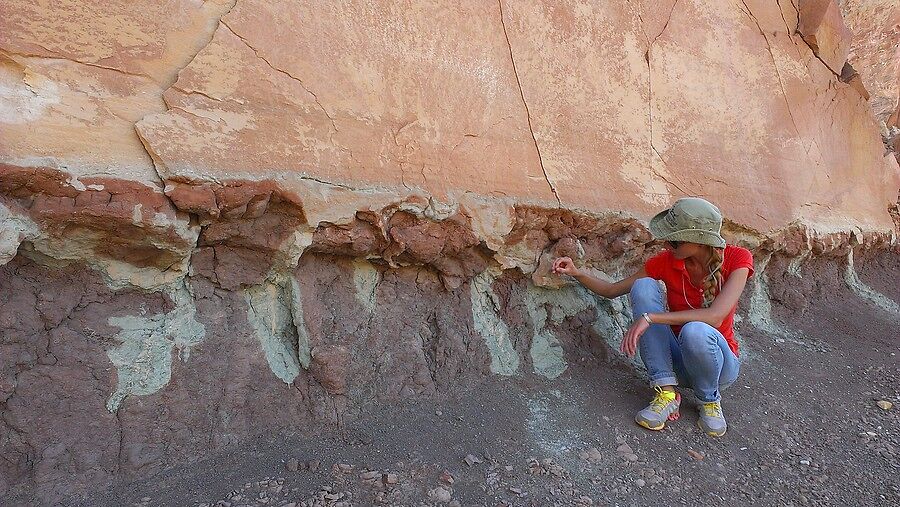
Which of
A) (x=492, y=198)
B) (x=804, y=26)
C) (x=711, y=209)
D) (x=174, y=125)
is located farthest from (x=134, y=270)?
(x=804, y=26)

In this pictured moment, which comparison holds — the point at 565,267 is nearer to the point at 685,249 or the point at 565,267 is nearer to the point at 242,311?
the point at 685,249

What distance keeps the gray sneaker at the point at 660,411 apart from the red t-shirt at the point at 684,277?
27 centimetres

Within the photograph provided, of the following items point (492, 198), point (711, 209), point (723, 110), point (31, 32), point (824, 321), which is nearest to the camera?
point (31, 32)

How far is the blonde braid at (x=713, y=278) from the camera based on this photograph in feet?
6.91

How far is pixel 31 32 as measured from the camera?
1563 millimetres

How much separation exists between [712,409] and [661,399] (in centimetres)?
20

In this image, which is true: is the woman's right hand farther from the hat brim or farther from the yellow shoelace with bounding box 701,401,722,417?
the yellow shoelace with bounding box 701,401,722,417

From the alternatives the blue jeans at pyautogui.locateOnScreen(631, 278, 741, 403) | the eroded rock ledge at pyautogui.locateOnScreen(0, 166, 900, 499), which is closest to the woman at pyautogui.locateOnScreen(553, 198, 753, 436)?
the blue jeans at pyautogui.locateOnScreen(631, 278, 741, 403)

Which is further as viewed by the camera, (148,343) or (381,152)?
(381,152)

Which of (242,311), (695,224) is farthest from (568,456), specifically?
(242,311)

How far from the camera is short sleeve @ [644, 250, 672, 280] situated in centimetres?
228

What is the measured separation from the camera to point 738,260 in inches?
84.7

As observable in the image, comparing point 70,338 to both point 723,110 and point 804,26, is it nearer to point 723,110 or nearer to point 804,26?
point 723,110

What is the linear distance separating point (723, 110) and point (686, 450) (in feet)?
6.53
